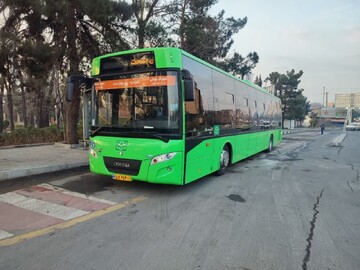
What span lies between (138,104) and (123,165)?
1.38m

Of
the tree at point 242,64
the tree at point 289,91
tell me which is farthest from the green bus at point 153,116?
the tree at point 289,91

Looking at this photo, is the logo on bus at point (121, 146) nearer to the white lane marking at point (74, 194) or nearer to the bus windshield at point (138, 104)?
the bus windshield at point (138, 104)

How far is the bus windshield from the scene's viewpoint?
6148mm

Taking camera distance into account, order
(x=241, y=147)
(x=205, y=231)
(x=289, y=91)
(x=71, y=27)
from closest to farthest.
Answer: (x=205, y=231)
(x=241, y=147)
(x=71, y=27)
(x=289, y=91)

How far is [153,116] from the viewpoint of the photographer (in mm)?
6277

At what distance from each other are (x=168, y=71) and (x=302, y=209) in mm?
3880

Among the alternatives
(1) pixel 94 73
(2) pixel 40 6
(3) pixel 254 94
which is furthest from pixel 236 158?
(2) pixel 40 6

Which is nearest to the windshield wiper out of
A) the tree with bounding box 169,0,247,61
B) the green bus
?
the green bus

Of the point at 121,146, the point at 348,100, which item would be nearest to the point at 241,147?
the point at 121,146

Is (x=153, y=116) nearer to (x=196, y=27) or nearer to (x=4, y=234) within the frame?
(x=4, y=234)

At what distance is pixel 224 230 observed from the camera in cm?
457

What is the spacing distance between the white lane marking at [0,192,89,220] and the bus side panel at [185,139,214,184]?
7.89ft

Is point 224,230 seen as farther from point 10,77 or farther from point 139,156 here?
point 10,77

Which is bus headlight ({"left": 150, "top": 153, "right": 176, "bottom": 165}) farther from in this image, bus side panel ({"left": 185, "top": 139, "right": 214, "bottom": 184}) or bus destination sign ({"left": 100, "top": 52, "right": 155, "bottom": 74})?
bus destination sign ({"left": 100, "top": 52, "right": 155, "bottom": 74})
